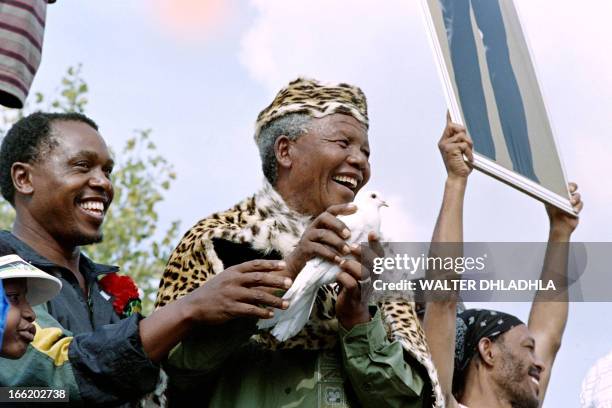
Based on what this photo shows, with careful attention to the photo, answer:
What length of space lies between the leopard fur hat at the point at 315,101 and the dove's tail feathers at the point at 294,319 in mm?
980

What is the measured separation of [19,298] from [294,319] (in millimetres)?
922

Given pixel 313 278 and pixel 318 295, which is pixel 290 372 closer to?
pixel 318 295

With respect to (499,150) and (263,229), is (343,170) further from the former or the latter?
(499,150)

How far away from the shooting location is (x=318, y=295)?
5.03m

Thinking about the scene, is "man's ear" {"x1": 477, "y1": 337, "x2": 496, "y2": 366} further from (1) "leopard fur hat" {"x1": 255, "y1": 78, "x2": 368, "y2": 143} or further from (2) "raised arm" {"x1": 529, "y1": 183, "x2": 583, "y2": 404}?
(1) "leopard fur hat" {"x1": 255, "y1": 78, "x2": 368, "y2": 143}

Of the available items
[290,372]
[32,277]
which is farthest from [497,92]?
[32,277]

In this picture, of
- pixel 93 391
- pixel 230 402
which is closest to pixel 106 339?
pixel 93 391

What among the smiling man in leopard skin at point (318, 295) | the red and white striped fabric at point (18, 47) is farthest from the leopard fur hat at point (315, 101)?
the red and white striped fabric at point (18, 47)

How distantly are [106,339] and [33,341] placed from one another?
233 millimetres

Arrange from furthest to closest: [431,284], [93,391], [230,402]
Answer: [431,284] → [230,402] → [93,391]

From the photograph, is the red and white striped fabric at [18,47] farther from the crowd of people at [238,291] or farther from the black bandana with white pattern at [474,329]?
the black bandana with white pattern at [474,329]

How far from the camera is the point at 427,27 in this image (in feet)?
18.6

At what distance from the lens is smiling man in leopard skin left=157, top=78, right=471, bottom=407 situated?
4656 mm

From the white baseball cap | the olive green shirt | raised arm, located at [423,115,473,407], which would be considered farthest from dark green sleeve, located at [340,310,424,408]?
the white baseball cap
